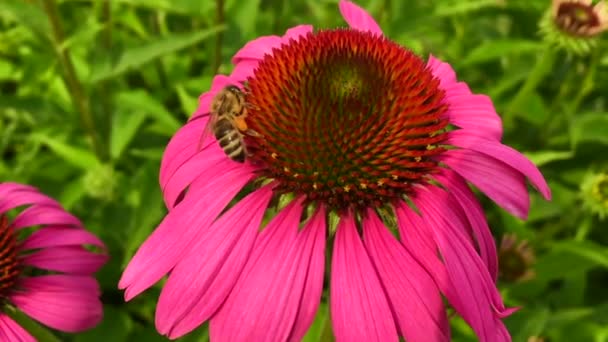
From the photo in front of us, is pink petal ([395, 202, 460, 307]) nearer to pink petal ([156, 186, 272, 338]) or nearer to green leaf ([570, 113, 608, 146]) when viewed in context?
pink petal ([156, 186, 272, 338])

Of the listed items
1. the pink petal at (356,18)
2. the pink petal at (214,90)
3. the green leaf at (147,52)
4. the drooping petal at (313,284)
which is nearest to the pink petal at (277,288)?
the drooping petal at (313,284)

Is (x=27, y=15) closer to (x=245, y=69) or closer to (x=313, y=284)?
(x=245, y=69)

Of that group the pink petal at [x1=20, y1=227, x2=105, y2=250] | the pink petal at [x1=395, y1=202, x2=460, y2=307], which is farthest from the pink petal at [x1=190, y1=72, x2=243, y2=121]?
the pink petal at [x1=395, y1=202, x2=460, y2=307]

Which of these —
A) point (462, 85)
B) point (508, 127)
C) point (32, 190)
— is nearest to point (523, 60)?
point (508, 127)

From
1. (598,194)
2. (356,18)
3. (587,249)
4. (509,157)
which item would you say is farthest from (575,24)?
(509,157)

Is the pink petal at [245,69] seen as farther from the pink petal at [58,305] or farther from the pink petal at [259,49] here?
the pink petal at [58,305]

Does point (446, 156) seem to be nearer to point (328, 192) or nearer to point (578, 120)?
point (328, 192)
